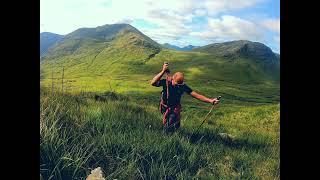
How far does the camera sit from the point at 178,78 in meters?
5.75

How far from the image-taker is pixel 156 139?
572 centimetres

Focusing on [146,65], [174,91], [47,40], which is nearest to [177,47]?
[146,65]

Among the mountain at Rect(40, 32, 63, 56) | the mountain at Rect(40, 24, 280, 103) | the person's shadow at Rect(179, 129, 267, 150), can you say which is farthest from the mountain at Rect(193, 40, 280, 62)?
the mountain at Rect(40, 32, 63, 56)

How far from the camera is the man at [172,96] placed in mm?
5766

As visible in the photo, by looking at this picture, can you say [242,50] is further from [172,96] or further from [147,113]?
[147,113]

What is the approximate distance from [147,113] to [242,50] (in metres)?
1.08

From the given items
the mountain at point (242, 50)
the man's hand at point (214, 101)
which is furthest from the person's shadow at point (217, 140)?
the mountain at point (242, 50)

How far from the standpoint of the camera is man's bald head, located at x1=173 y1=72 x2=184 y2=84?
5.75 metres

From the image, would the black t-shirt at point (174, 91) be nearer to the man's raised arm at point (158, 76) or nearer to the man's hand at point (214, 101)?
the man's raised arm at point (158, 76)

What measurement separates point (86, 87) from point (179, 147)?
3.47ft

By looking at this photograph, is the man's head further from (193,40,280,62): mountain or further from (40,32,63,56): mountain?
(40,32,63,56): mountain
